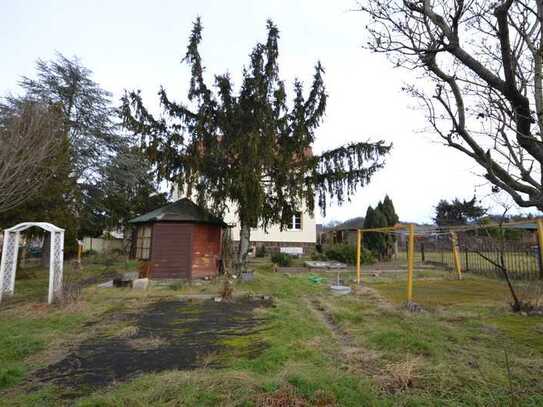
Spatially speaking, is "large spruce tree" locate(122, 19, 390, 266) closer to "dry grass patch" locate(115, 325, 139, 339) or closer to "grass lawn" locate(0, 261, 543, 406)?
"grass lawn" locate(0, 261, 543, 406)

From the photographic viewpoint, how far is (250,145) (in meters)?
10.5

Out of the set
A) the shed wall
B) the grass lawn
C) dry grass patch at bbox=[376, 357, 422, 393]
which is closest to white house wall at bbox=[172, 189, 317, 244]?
the shed wall

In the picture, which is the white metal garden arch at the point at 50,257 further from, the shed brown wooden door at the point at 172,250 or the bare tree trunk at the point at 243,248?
the bare tree trunk at the point at 243,248

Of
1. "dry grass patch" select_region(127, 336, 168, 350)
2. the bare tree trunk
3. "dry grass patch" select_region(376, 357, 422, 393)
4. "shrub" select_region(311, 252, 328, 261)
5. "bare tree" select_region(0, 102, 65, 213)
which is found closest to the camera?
"dry grass patch" select_region(376, 357, 422, 393)

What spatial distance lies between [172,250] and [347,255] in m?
10.7

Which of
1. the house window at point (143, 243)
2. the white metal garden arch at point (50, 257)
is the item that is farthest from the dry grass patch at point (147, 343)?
the house window at point (143, 243)

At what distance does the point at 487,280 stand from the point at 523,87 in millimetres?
11492

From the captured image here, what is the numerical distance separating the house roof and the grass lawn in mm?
3729

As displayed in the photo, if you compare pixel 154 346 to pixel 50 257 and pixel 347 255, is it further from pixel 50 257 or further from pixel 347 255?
pixel 347 255

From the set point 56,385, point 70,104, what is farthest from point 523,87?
point 70,104

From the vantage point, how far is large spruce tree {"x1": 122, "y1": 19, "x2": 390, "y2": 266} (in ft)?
35.5

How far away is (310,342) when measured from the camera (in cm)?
486

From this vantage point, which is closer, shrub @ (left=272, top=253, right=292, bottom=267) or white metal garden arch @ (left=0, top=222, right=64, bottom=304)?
white metal garden arch @ (left=0, top=222, right=64, bottom=304)

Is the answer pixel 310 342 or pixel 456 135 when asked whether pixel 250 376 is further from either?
pixel 456 135
